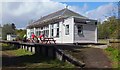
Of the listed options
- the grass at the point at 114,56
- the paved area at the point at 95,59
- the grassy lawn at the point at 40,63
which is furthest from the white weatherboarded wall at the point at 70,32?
the paved area at the point at 95,59

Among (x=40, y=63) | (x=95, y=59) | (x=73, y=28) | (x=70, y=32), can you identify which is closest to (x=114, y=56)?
(x=95, y=59)

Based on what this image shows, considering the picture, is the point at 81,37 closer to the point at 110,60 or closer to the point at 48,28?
the point at 48,28

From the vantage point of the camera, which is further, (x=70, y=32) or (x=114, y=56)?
(x=70, y=32)

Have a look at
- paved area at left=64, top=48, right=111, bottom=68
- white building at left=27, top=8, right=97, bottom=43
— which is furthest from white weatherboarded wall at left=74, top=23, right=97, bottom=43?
paved area at left=64, top=48, right=111, bottom=68

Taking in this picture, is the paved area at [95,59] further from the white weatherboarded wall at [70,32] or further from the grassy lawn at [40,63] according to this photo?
the white weatherboarded wall at [70,32]

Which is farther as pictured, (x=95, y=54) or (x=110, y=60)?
(x=95, y=54)

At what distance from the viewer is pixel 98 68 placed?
1223 cm

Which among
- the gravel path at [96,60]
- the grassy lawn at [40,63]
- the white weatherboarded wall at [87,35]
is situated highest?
the white weatherboarded wall at [87,35]

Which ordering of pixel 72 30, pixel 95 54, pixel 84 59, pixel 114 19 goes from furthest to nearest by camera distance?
pixel 72 30 < pixel 114 19 < pixel 95 54 < pixel 84 59

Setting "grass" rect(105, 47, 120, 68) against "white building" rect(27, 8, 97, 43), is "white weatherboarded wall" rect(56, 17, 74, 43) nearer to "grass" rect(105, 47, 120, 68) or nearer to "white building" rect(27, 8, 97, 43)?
"white building" rect(27, 8, 97, 43)

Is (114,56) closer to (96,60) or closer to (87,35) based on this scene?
(96,60)

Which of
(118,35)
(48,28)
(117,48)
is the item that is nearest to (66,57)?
(117,48)

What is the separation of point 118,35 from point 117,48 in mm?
1779

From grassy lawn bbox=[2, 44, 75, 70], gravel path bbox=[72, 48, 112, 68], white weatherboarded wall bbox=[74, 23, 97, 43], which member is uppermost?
white weatherboarded wall bbox=[74, 23, 97, 43]
